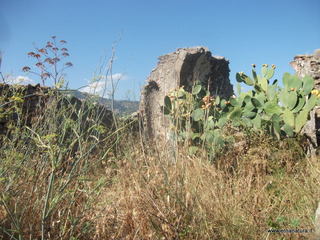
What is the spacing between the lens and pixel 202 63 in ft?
14.8

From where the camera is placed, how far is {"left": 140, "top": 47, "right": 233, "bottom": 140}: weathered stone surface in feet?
14.1

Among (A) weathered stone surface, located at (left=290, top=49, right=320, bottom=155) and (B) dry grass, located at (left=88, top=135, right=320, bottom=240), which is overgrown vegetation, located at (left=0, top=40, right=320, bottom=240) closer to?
(B) dry grass, located at (left=88, top=135, right=320, bottom=240)

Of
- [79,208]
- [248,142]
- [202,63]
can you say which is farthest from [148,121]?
[79,208]

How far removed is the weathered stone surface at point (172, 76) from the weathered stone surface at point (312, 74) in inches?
42.9

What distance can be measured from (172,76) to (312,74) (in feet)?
6.06

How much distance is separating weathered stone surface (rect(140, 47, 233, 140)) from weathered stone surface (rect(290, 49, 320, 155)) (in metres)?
1.09

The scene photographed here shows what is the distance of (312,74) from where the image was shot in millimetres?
4395

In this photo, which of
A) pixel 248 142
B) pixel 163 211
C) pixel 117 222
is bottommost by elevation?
pixel 117 222

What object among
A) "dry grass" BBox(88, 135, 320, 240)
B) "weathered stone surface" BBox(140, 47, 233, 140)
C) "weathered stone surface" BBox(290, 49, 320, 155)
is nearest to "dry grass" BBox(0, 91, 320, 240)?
"dry grass" BBox(88, 135, 320, 240)

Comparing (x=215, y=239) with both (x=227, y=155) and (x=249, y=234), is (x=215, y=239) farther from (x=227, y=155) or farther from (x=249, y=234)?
(x=227, y=155)

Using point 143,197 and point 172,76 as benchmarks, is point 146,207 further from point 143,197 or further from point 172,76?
point 172,76

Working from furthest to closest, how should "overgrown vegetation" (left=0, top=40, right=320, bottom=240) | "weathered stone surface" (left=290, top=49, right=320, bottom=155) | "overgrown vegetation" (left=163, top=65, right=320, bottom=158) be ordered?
"weathered stone surface" (left=290, top=49, right=320, bottom=155) → "overgrown vegetation" (left=163, top=65, right=320, bottom=158) → "overgrown vegetation" (left=0, top=40, right=320, bottom=240)

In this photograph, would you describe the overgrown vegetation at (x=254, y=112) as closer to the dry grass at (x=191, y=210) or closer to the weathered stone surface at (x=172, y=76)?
the weathered stone surface at (x=172, y=76)

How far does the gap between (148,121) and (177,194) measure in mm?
2350
